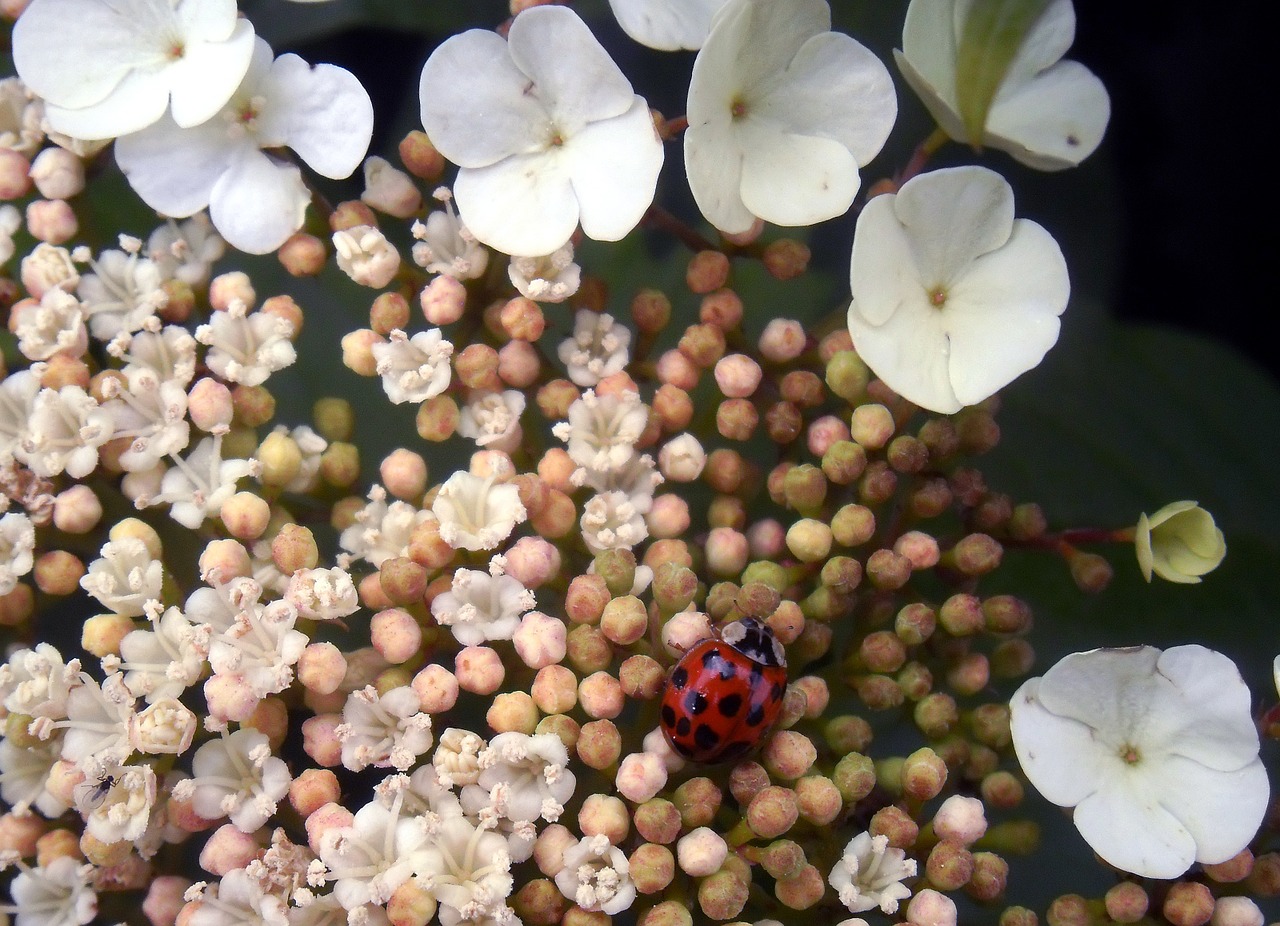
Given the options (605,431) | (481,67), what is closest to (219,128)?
(481,67)

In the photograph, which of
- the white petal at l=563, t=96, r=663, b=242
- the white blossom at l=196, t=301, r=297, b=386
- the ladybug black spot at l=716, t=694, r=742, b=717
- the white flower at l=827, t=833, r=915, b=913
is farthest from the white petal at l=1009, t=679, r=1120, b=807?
the white blossom at l=196, t=301, r=297, b=386

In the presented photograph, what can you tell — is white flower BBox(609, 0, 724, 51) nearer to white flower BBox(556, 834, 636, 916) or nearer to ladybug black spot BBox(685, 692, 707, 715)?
ladybug black spot BBox(685, 692, 707, 715)

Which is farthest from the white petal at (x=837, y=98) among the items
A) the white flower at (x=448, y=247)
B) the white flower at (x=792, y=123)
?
the white flower at (x=448, y=247)

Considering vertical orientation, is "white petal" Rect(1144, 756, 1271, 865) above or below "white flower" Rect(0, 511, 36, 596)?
below

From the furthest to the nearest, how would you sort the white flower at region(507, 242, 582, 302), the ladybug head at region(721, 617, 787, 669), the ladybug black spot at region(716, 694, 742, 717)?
the white flower at region(507, 242, 582, 302) < the ladybug head at region(721, 617, 787, 669) < the ladybug black spot at region(716, 694, 742, 717)

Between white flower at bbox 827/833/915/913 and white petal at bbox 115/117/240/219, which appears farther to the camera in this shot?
white petal at bbox 115/117/240/219

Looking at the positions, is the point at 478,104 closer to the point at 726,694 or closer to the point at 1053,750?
the point at 726,694

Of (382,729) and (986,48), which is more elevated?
(986,48)

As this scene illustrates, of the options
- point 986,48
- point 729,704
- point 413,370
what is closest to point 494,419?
point 413,370

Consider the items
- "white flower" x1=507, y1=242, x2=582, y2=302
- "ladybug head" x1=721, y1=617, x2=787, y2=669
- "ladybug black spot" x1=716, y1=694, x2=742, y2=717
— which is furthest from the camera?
"white flower" x1=507, y1=242, x2=582, y2=302
